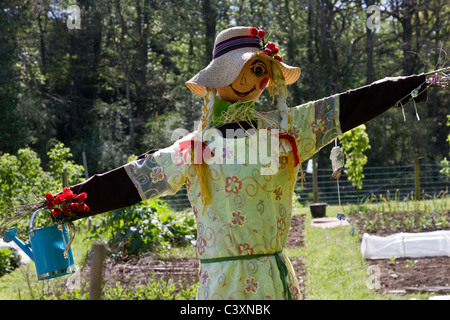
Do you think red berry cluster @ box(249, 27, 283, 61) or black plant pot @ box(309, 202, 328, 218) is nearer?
red berry cluster @ box(249, 27, 283, 61)

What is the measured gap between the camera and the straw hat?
2469mm

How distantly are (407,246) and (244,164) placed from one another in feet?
13.7

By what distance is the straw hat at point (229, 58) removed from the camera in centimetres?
247

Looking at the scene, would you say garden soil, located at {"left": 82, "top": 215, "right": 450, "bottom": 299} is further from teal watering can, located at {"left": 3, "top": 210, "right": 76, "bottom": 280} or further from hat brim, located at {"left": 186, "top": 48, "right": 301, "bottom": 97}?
hat brim, located at {"left": 186, "top": 48, "right": 301, "bottom": 97}

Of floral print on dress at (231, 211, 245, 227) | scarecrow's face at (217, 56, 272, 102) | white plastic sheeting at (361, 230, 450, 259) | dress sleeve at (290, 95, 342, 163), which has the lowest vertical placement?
white plastic sheeting at (361, 230, 450, 259)

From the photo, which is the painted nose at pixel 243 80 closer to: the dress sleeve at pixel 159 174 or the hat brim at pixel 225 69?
the hat brim at pixel 225 69

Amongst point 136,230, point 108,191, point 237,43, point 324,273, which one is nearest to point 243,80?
point 237,43

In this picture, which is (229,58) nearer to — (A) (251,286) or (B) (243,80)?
(B) (243,80)

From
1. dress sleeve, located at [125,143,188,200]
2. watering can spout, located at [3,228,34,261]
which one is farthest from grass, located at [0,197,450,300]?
dress sleeve, located at [125,143,188,200]

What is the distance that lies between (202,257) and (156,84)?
20524 mm

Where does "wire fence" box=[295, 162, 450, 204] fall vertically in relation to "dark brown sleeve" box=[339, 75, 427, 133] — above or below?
below

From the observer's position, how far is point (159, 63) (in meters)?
23.0
